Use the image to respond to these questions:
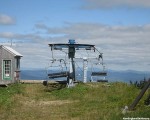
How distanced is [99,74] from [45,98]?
8646mm

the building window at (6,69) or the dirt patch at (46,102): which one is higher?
the building window at (6,69)

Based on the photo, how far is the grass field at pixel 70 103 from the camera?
18.2m

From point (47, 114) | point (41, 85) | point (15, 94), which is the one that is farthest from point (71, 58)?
point (47, 114)

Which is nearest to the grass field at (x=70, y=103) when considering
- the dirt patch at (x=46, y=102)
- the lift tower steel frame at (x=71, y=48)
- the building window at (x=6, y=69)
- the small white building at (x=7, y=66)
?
the dirt patch at (x=46, y=102)

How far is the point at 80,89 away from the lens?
97.0 feet

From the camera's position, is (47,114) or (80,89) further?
(80,89)

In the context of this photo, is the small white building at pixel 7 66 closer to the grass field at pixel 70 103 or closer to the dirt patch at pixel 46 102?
the grass field at pixel 70 103

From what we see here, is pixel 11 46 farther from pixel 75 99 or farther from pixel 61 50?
pixel 75 99

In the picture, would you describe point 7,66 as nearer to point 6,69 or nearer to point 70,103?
point 6,69

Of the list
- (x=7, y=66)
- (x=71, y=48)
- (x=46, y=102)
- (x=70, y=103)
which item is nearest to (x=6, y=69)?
(x=7, y=66)

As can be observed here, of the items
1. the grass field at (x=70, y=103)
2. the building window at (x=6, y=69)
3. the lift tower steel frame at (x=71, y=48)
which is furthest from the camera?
the building window at (x=6, y=69)

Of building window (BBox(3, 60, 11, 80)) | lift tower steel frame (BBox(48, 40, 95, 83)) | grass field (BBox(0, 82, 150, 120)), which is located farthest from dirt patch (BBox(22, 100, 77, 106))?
building window (BBox(3, 60, 11, 80))

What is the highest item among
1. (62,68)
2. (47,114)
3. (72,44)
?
(72,44)

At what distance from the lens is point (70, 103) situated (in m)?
23.6
